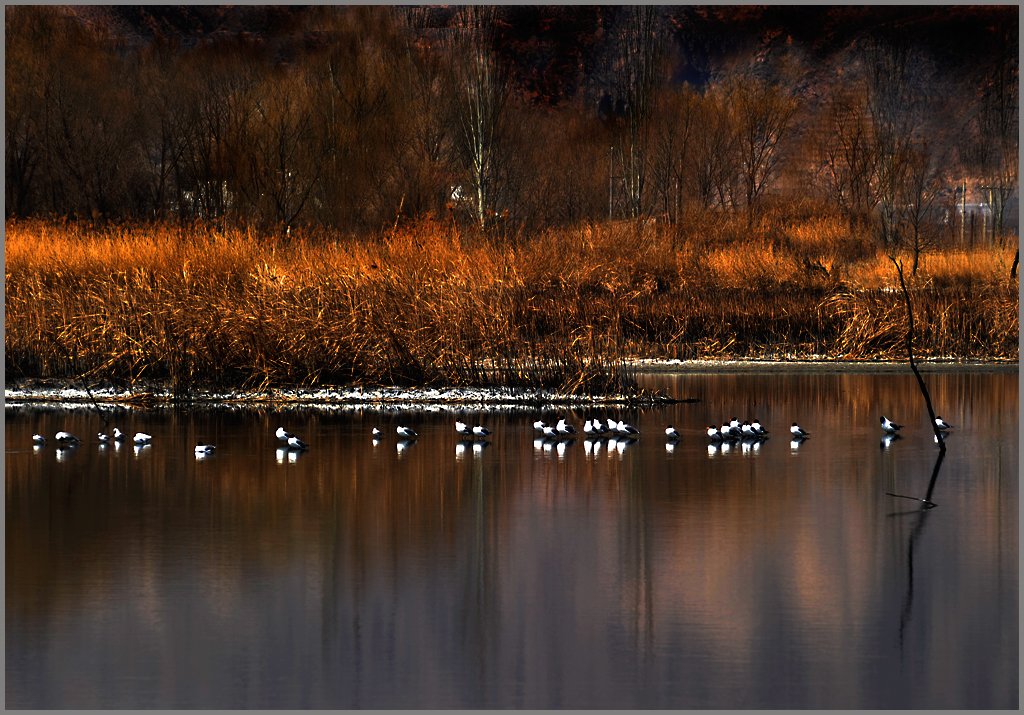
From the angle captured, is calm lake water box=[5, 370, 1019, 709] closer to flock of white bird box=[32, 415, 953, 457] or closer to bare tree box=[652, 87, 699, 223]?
flock of white bird box=[32, 415, 953, 457]

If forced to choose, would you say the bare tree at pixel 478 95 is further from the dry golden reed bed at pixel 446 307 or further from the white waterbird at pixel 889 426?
the white waterbird at pixel 889 426

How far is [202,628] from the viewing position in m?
6.67

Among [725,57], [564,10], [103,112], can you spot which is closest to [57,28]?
[103,112]

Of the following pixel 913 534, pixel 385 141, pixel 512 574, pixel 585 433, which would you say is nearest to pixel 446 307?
pixel 585 433

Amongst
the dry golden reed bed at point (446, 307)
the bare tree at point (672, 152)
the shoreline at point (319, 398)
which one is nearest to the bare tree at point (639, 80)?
the bare tree at point (672, 152)

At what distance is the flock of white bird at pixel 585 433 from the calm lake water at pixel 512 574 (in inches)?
4.8

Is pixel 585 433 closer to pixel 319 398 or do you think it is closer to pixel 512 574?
pixel 319 398

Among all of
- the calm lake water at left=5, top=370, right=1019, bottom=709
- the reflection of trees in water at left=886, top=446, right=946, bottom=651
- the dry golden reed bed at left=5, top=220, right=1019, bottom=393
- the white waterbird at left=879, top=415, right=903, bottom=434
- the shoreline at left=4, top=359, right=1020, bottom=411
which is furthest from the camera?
the dry golden reed bed at left=5, top=220, right=1019, bottom=393

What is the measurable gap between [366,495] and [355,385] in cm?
537

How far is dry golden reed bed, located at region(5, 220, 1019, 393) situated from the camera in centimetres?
1522

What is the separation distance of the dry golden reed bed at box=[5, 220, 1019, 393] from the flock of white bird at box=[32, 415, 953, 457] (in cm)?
232

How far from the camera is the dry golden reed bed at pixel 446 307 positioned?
49.9 ft

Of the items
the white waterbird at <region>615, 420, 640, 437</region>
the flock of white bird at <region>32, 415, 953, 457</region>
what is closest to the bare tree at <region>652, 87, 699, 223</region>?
the flock of white bird at <region>32, 415, 953, 457</region>

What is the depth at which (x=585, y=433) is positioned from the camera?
12844mm
